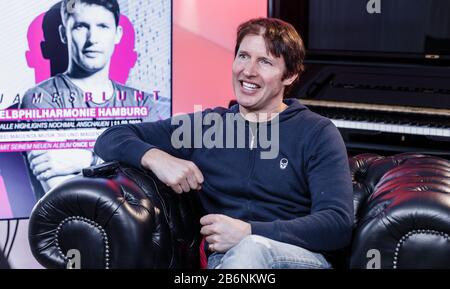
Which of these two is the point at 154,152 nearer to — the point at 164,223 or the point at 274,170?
the point at 164,223

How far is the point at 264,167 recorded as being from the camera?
7.34ft

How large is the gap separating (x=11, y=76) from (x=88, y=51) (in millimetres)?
399

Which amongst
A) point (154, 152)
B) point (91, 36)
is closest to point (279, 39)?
point (154, 152)

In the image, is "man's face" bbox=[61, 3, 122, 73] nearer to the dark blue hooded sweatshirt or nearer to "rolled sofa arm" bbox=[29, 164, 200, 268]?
the dark blue hooded sweatshirt

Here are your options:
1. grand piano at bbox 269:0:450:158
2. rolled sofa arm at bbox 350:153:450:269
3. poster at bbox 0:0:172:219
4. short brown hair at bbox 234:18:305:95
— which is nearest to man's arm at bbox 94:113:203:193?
short brown hair at bbox 234:18:305:95

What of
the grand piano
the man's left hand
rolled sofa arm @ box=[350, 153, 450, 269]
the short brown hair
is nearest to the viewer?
rolled sofa arm @ box=[350, 153, 450, 269]

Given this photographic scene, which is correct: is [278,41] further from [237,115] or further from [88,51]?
[88,51]

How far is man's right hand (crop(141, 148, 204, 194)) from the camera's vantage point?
2.15m

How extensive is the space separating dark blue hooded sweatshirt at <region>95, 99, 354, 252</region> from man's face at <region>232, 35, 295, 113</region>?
0.26 feet

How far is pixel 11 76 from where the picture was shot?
3.23m

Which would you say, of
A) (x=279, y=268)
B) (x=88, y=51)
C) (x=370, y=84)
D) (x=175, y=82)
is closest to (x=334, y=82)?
(x=370, y=84)

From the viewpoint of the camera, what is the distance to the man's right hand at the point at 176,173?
2.15 meters

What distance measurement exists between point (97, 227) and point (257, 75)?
773mm

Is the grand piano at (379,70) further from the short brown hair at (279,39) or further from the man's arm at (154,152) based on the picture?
the man's arm at (154,152)
